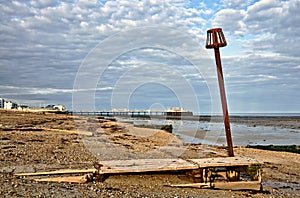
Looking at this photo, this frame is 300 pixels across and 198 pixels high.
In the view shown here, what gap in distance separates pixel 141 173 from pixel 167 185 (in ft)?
2.62

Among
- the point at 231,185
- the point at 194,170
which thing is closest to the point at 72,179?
the point at 194,170

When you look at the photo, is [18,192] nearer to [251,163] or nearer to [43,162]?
[43,162]

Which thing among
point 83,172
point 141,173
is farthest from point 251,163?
point 83,172

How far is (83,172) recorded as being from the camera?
8.72m

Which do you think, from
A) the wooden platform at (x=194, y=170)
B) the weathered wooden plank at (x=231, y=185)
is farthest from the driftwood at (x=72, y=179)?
the weathered wooden plank at (x=231, y=185)

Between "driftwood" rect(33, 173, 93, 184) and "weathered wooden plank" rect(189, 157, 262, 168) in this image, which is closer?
"driftwood" rect(33, 173, 93, 184)

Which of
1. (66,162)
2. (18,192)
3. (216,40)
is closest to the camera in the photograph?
(18,192)

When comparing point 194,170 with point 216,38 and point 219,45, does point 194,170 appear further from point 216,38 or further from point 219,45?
point 216,38

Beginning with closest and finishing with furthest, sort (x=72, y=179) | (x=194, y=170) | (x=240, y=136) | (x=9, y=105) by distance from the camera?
(x=72, y=179)
(x=194, y=170)
(x=240, y=136)
(x=9, y=105)

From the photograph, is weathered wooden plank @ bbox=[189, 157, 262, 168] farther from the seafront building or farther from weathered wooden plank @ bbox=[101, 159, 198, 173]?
the seafront building

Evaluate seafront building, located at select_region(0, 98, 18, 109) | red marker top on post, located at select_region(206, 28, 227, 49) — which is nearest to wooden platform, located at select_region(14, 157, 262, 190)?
red marker top on post, located at select_region(206, 28, 227, 49)

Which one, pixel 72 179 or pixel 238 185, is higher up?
pixel 72 179

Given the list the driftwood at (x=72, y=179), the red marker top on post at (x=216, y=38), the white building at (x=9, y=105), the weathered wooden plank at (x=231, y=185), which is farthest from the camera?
the white building at (x=9, y=105)

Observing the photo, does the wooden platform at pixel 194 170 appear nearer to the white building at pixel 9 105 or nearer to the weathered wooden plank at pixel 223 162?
the weathered wooden plank at pixel 223 162
